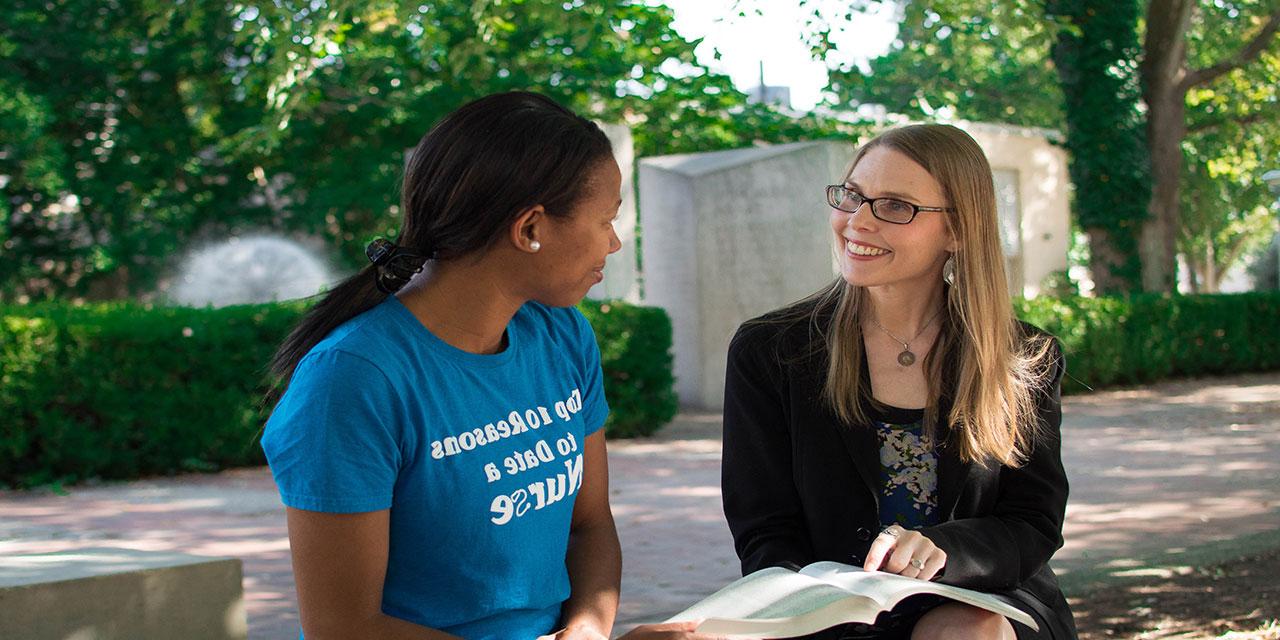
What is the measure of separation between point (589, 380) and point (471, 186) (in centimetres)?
58

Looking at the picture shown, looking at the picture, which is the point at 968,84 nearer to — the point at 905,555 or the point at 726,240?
the point at 726,240

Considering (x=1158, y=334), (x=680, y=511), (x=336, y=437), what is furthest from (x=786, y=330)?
(x=1158, y=334)

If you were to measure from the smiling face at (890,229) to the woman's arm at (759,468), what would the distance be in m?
0.30

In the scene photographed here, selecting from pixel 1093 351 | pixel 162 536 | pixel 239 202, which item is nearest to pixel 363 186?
pixel 239 202

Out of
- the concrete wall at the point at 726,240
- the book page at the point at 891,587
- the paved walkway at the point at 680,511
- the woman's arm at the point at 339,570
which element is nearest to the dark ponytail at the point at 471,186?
the woman's arm at the point at 339,570

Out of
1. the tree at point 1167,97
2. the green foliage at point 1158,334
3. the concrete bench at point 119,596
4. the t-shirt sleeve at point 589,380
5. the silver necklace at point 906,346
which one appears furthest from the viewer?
the tree at point 1167,97

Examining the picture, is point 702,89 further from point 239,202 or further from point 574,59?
point 239,202

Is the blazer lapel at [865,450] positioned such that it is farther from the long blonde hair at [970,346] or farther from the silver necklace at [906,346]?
the silver necklace at [906,346]

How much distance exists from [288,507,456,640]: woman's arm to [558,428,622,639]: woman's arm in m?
0.50

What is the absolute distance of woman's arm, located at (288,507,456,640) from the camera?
81.6 inches

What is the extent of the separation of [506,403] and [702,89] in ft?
53.7

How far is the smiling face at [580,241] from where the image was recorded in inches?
91.1

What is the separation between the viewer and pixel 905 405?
3.02 m

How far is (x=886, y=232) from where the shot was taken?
2992 mm
